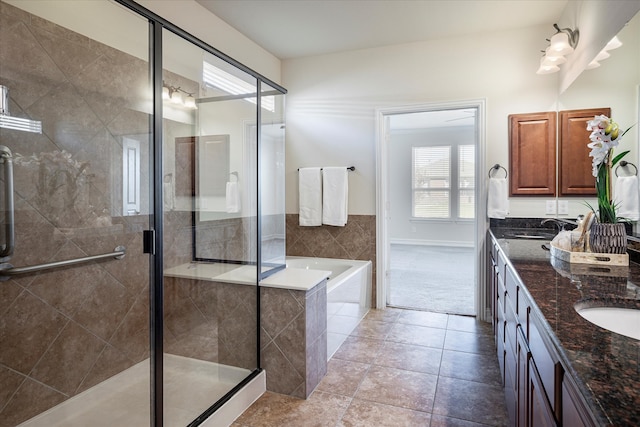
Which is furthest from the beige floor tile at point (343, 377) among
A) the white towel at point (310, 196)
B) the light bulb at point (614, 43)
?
the light bulb at point (614, 43)

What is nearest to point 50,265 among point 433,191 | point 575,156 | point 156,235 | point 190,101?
point 156,235

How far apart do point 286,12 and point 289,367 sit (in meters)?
2.71

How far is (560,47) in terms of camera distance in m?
2.70

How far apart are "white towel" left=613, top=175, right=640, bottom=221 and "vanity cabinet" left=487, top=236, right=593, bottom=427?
0.66 m

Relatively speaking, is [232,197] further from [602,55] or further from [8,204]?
[602,55]

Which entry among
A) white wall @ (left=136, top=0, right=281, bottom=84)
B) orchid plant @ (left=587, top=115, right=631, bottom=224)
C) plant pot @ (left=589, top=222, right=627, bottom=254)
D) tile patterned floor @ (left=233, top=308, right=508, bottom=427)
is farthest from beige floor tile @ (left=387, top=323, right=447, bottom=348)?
white wall @ (left=136, top=0, right=281, bottom=84)

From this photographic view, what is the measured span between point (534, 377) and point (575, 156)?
7.55ft

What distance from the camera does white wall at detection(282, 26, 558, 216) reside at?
10.8ft

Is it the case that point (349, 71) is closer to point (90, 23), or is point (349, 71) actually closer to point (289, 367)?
point (90, 23)

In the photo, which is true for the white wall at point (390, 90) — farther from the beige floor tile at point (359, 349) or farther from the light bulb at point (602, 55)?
the beige floor tile at point (359, 349)

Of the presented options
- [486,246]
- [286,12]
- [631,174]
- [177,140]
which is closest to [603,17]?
[631,174]

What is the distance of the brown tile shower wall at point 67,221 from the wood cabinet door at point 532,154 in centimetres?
301

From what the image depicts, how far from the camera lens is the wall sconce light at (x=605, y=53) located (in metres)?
1.91

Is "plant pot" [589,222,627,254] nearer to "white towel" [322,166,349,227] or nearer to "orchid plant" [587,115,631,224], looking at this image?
"orchid plant" [587,115,631,224]
